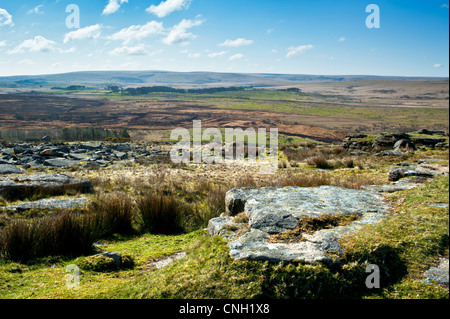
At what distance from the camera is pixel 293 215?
12.1 ft

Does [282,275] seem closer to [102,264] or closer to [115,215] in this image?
[102,264]

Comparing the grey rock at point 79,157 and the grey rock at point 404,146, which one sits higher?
the grey rock at point 404,146

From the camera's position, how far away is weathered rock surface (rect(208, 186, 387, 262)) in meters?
2.84

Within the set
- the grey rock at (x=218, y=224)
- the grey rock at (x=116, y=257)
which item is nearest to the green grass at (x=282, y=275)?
the grey rock at (x=116, y=257)

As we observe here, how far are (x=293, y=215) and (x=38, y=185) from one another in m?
7.46

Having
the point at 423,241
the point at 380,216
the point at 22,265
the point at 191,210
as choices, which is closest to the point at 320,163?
the point at 191,210

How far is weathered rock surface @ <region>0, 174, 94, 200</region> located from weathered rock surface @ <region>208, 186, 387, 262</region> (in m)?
5.63

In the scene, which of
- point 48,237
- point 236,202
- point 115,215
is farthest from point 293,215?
point 115,215

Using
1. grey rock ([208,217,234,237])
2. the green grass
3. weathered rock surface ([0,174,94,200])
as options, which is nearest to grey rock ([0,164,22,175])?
weathered rock surface ([0,174,94,200])

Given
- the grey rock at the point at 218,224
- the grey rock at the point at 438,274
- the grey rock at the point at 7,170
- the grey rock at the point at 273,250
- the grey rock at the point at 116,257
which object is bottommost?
the grey rock at the point at 116,257

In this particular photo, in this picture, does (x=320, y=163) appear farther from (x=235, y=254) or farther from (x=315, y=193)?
(x=235, y=254)

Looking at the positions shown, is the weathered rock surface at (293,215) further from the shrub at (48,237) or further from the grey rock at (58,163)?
the grey rock at (58,163)

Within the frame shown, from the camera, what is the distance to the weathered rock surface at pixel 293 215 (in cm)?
284

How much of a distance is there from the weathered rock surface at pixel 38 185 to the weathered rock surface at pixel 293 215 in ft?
18.5
